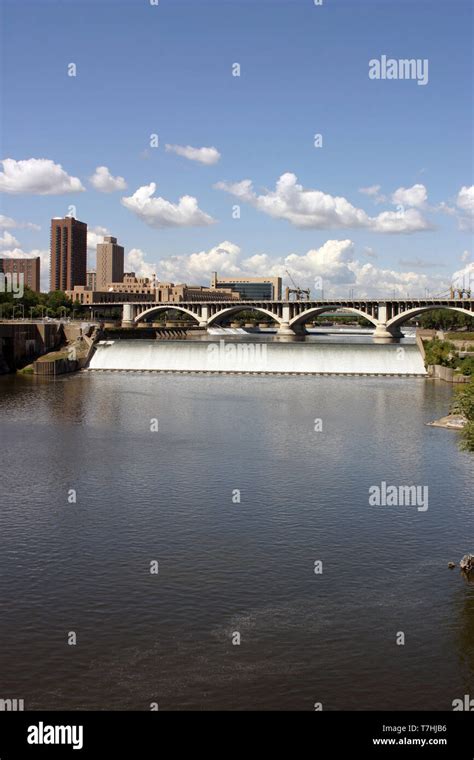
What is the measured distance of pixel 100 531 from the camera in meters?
21.2

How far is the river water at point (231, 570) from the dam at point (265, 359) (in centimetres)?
2827

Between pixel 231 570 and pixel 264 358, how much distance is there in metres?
48.7

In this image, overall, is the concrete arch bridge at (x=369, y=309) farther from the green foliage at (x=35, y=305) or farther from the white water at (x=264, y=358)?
the white water at (x=264, y=358)

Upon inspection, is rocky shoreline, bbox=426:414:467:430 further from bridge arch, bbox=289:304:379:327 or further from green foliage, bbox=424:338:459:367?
bridge arch, bbox=289:304:379:327

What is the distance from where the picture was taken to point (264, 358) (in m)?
66.7

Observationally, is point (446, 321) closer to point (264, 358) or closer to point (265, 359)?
point (264, 358)

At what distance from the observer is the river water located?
13586 millimetres

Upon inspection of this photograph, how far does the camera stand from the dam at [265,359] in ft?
212

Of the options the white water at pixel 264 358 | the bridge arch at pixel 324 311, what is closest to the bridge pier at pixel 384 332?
the bridge arch at pixel 324 311

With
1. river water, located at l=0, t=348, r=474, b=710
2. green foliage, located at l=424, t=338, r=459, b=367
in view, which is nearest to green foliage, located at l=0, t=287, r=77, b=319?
green foliage, located at l=424, t=338, r=459, b=367

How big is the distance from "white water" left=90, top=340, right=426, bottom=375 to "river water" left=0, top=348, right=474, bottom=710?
1116 inches

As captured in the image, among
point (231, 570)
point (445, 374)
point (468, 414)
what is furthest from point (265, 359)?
point (231, 570)

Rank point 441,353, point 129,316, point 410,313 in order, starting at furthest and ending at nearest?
→ point 129,316 < point 410,313 < point 441,353
